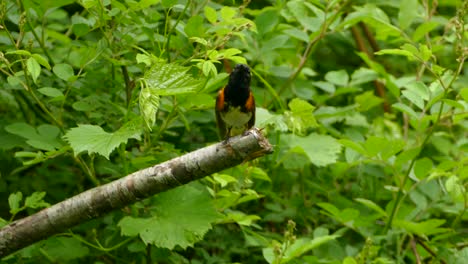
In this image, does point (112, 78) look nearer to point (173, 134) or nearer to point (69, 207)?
point (173, 134)

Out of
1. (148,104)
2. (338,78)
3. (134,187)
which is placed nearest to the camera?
(148,104)

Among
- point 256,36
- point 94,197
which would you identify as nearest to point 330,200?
point 256,36

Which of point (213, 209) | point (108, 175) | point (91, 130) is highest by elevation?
point (91, 130)

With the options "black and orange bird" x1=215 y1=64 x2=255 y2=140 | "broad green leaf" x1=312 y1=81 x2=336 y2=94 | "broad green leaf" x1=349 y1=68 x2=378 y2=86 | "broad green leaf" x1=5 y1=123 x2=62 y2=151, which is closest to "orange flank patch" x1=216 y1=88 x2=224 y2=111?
"black and orange bird" x1=215 y1=64 x2=255 y2=140

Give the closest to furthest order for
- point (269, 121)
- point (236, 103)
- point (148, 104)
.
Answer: point (148, 104), point (269, 121), point (236, 103)

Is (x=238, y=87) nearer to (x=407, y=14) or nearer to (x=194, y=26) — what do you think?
(x=194, y=26)

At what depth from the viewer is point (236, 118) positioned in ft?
11.0

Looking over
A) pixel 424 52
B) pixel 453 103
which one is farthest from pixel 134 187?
pixel 453 103

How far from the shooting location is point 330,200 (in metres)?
4.18

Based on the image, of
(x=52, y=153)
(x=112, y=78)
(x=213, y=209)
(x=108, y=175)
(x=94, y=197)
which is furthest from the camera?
(x=108, y=175)

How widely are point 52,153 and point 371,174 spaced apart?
6.55ft

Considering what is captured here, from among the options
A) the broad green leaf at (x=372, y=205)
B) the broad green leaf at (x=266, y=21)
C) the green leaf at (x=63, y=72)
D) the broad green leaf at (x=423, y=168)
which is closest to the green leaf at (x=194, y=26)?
the green leaf at (x=63, y=72)

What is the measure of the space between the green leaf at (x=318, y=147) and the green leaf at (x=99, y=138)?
115 centimetres

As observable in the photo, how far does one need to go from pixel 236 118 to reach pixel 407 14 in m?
1.23
